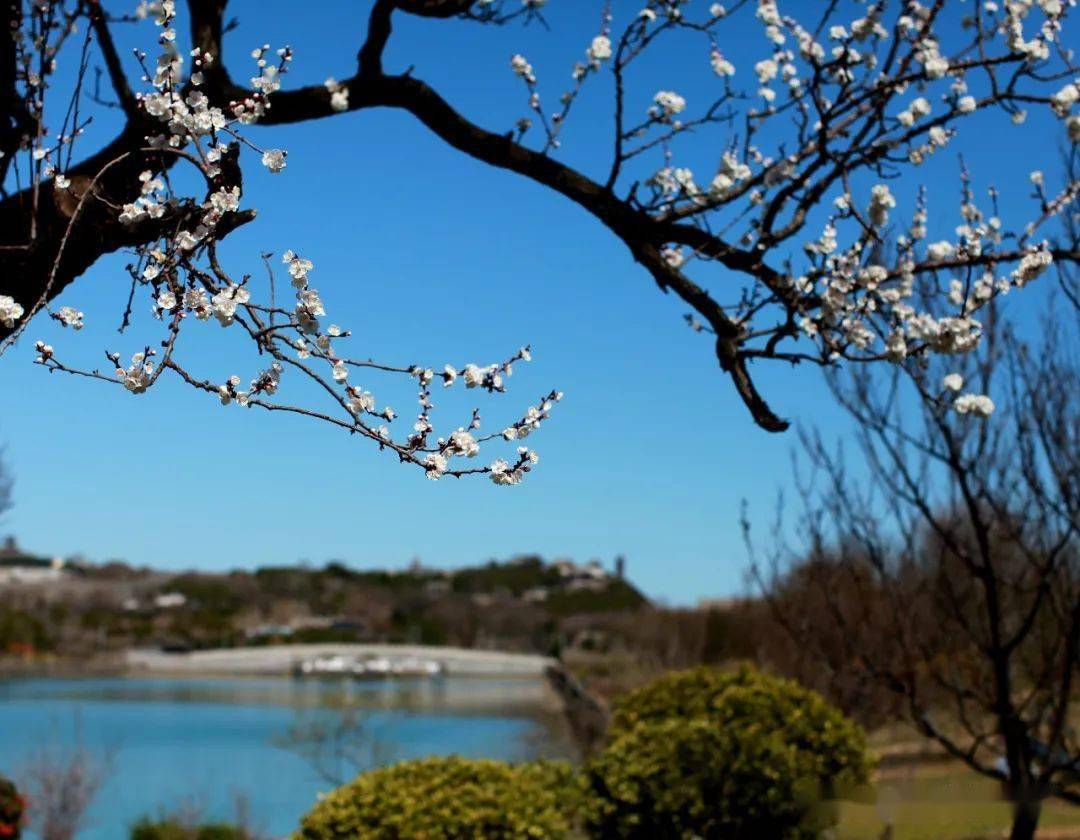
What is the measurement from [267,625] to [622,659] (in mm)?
33770

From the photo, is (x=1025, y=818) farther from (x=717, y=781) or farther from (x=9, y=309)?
(x=9, y=309)

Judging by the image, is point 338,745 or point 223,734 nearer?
point 338,745

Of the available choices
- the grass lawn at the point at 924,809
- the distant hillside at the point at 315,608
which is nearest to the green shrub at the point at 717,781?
the grass lawn at the point at 924,809

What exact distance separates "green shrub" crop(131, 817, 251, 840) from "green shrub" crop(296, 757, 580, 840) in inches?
188

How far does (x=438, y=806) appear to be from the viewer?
6223mm

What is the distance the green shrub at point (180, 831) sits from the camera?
35.2 ft

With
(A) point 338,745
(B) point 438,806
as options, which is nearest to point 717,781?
(B) point 438,806

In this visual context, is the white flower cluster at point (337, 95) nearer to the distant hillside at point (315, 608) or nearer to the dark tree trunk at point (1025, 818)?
the dark tree trunk at point (1025, 818)

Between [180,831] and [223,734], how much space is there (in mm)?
15383

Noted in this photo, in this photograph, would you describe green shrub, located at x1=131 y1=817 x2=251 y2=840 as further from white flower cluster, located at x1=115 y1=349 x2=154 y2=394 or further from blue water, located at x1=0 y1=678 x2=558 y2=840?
white flower cluster, located at x1=115 y1=349 x2=154 y2=394

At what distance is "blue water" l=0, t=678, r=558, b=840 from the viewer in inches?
469

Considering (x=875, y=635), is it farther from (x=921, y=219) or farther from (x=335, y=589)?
(x=335, y=589)

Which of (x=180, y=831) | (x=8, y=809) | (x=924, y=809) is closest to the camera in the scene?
(x=924, y=809)

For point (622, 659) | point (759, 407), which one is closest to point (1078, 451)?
point (759, 407)
